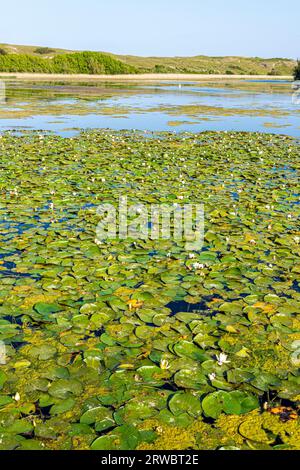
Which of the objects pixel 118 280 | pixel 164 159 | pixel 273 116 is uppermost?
pixel 273 116

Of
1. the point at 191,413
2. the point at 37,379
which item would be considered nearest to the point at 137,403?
the point at 191,413

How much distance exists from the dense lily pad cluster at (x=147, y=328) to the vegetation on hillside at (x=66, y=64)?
6083 centimetres

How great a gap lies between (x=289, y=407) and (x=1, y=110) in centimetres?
2125

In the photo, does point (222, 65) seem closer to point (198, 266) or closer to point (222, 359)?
point (198, 266)

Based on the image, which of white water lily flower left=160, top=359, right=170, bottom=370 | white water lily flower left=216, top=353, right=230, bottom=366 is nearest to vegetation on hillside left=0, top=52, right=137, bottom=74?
white water lily flower left=160, top=359, right=170, bottom=370

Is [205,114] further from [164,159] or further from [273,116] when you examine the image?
[164,159]

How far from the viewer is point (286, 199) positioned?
23.8ft

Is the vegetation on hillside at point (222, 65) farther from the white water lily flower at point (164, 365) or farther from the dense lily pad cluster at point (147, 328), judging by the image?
the white water lily flower at point (164, 365)

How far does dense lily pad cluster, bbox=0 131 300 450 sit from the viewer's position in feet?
8.09

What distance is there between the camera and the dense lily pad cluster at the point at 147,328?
2467 millimetres

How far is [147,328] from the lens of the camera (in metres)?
3.44

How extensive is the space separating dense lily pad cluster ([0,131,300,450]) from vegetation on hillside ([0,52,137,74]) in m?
60.8

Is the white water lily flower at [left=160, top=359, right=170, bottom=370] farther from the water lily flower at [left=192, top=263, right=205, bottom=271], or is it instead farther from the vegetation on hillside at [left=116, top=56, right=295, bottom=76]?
the vegetation on hillside at [left=116, top=56, right=295, bottom=76]

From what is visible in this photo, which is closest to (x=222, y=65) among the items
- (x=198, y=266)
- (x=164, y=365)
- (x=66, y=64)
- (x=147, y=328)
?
(x=66, y=64)
